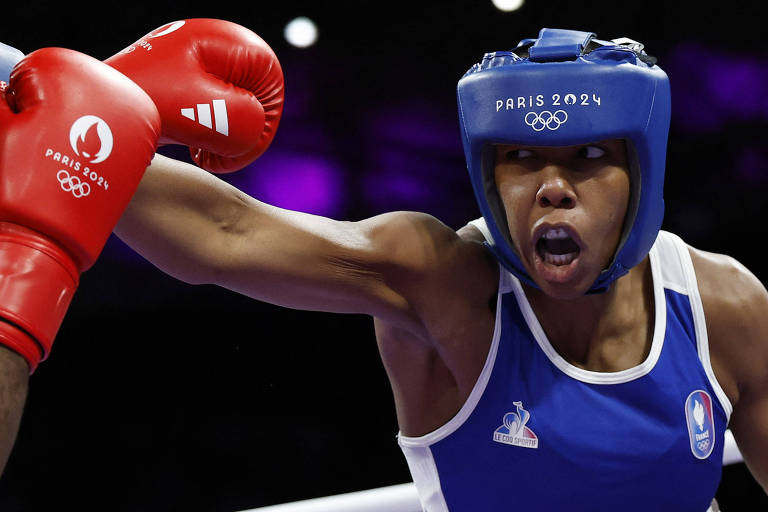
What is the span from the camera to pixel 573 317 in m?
1.59

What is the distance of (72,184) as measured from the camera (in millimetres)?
981

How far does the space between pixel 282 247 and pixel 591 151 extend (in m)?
0.54

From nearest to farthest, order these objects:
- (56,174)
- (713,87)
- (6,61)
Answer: (56,174), (6,61), (713,87)

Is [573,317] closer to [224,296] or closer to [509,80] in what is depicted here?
[509,80]

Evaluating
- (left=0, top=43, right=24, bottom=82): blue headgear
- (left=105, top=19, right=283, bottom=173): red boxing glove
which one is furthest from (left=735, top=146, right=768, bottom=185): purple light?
(left=0, top=43, right=24, bottom=82): blue headgear

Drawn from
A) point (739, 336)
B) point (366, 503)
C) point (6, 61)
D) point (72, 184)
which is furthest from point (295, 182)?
point (72, 184)

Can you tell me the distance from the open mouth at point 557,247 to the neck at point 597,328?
14cm

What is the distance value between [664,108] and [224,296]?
2.86 metres

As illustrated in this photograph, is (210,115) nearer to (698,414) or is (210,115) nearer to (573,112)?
(573,112)

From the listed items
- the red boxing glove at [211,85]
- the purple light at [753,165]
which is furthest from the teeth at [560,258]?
the purple light at [753,165]

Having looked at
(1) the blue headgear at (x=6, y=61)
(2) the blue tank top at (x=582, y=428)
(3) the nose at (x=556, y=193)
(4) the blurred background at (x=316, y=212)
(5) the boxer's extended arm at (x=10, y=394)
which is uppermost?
(1) the blue headgear at (x=6, y=61)

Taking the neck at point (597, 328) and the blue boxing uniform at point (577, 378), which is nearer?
the blue boxing uniform at point (577, 378)

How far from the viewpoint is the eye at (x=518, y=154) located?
147 centimetres

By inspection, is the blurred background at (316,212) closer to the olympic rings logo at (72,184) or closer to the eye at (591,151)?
the eye at (591,151)
